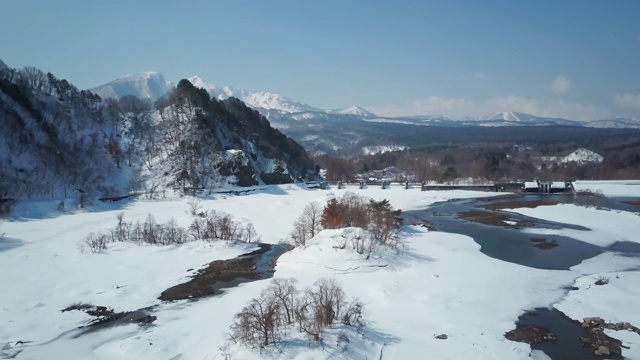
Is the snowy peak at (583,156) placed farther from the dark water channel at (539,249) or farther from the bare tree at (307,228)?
the bare tree at (307,228)

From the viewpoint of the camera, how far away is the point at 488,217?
2026 inches

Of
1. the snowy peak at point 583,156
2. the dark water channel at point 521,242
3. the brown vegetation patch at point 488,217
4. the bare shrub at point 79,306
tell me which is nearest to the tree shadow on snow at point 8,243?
the bare shrub at point 79,306

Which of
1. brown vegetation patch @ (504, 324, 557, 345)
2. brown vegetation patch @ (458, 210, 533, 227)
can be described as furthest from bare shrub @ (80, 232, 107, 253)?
brown vegetation patch @ (458, 210, 533, 227)

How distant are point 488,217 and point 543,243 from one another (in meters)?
15.5

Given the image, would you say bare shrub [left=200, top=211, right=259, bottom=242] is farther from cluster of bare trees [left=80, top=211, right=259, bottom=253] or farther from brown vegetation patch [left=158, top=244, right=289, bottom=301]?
brown vegetation patch [left=158, top=244, right=289, bottom=301]

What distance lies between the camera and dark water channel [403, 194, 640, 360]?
17.9m

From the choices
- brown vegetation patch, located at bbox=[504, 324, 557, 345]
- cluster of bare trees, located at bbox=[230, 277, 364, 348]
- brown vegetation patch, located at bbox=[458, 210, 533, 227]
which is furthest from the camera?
brown vegetation patch, located at bbox=[458, 210, 533, 227]

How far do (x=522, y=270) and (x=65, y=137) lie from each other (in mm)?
67985

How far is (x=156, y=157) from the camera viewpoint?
73.4 metres

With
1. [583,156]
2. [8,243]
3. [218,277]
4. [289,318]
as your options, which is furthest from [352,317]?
[583,156]

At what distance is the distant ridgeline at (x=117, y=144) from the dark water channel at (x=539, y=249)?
3723 centimetres

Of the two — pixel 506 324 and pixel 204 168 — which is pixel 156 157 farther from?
pixel 506 324

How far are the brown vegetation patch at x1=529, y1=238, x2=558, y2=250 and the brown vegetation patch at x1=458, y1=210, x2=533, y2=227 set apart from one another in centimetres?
825

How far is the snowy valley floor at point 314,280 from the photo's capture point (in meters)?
17.1
